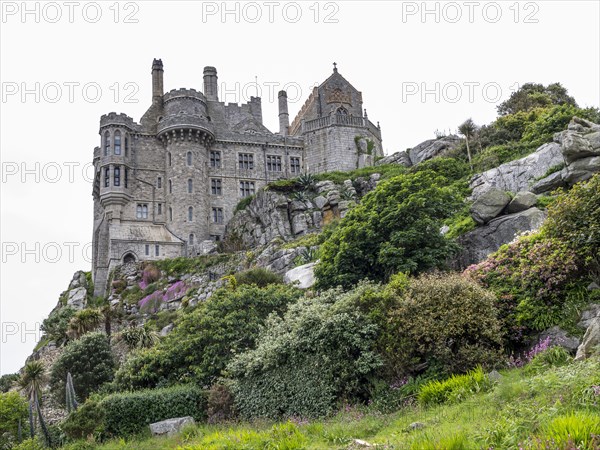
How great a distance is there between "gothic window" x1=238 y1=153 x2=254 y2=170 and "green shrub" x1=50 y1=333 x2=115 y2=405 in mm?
30299

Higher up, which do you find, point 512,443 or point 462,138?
point 462,138

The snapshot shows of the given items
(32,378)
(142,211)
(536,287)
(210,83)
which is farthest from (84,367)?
(210,83)

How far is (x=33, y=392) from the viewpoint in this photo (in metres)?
34.9

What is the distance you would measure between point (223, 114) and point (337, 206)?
19657mm

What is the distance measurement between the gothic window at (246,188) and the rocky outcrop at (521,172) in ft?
92.1

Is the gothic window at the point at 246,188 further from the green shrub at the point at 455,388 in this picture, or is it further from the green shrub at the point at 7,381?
the green shrub at the point at 455,388

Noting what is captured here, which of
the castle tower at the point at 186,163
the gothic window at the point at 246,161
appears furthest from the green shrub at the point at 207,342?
the gothic window at the point at 246,161

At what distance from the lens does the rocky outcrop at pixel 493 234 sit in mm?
25797

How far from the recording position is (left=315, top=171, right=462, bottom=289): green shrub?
25.8 metres

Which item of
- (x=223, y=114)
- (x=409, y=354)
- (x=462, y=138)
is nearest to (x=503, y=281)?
(x=409, y=354)

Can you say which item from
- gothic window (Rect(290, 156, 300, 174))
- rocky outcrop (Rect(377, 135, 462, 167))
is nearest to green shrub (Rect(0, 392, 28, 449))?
gothic window (Rect(290, 156, 300, 174))

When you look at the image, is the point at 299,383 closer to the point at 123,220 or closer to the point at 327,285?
the point at 327,285

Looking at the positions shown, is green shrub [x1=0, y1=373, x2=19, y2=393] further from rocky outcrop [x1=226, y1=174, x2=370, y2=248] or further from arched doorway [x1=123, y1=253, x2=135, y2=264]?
rocky outcrop [x1=226, y1=174, x2=370, y2=248]

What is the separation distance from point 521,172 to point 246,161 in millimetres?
32866
